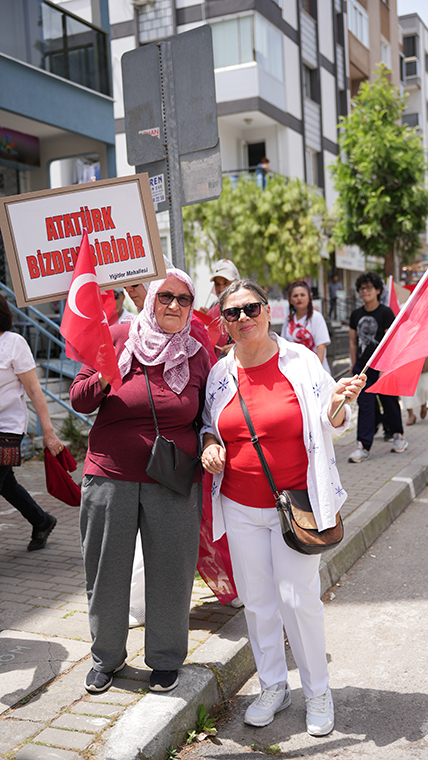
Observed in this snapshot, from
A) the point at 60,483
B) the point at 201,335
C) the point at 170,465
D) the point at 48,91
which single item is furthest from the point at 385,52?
the point at 170,465

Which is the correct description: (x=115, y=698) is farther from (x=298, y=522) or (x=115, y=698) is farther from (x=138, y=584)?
(x=298, y=522)

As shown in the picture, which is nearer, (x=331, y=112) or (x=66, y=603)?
(x=66, y=603)

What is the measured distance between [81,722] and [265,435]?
1.42 m

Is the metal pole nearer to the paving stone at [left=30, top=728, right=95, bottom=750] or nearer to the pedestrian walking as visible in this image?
the paving stone at [left=30, top=728, right=95, bottom=750]

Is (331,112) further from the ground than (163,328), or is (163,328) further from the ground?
(331,112)

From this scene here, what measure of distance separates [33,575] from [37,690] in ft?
5.45

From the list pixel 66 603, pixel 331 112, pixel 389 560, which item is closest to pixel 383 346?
pixel 66 603

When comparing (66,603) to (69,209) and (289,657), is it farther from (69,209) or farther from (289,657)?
(69,209)

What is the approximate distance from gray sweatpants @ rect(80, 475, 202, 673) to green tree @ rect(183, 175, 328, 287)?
18.6m

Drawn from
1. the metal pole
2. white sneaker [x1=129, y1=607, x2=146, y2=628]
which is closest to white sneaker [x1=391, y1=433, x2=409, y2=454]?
the metal pole

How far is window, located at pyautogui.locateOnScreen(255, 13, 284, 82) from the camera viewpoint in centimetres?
2336

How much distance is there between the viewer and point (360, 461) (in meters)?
8.23

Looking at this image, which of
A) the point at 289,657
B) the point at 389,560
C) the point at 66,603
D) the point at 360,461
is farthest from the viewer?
the point at 360,461

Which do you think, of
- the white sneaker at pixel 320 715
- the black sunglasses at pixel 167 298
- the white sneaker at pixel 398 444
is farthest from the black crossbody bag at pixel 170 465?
the white sneaker at pixel 398 444
